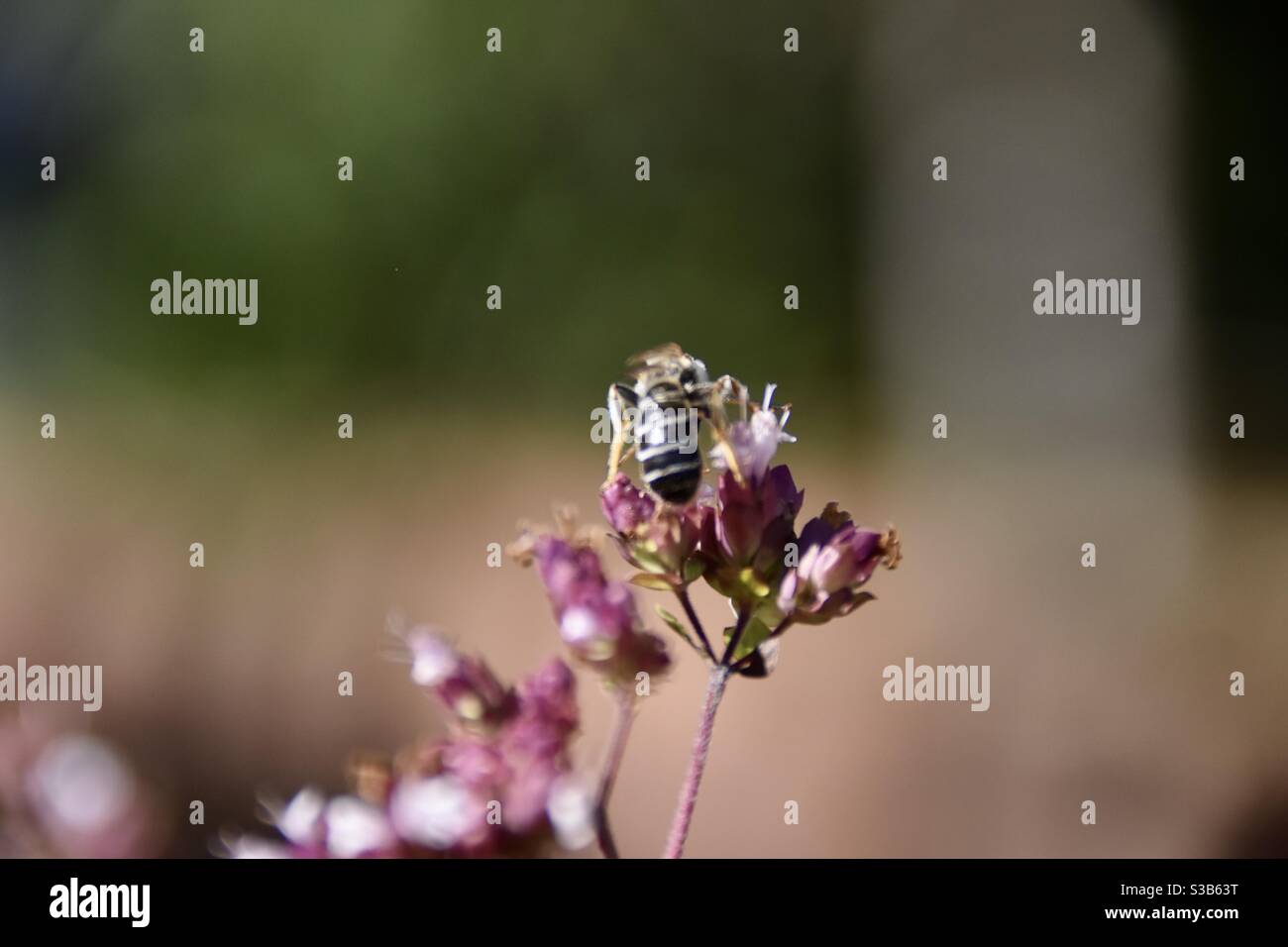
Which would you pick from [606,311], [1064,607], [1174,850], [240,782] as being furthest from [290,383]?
[1174,850]

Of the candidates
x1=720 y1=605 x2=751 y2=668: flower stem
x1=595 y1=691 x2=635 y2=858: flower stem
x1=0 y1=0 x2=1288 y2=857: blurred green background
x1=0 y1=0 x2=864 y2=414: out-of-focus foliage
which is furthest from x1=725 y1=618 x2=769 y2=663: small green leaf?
x1=0 y1=0 x2=864 y2=414: out-of-focus foliage

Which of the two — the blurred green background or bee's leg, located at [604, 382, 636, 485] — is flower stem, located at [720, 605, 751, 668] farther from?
the blurred green background

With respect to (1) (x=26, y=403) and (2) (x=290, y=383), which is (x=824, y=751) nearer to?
(2) (x=290, y=383)

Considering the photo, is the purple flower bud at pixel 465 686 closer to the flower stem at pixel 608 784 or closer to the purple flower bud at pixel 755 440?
the flower stem at pixel 608 784

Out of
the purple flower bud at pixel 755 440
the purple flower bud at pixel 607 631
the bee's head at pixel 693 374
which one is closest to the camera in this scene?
the purple flower bud at pixel 607 631

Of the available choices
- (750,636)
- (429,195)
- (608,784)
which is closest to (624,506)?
(750,636)

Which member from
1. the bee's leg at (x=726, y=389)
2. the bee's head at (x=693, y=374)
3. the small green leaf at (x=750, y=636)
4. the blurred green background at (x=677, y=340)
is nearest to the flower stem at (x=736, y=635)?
the small green leaf at (x=750, y=636)

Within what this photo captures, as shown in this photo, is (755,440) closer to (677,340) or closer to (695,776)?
(695,776)
